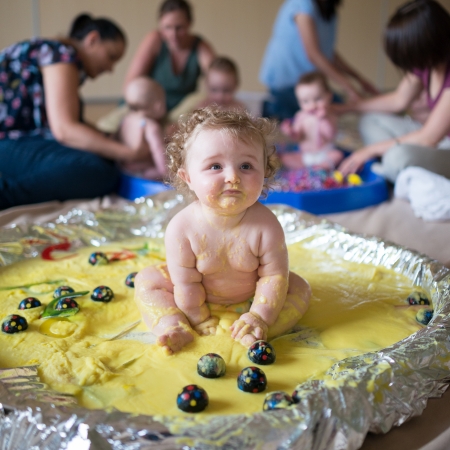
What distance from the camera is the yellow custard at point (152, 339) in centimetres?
94

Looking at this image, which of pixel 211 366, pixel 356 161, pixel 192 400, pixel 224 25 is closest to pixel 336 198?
pixel 356 161

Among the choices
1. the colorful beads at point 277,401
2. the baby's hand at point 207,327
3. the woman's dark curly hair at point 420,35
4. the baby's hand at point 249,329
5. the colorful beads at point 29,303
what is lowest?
the colorful beads at point 29,303

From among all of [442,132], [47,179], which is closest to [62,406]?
A: [47,179]

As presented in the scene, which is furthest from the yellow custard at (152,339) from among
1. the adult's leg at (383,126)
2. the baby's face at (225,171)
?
the adult's leg at (383,126)

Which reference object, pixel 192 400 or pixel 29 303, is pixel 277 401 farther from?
pixel 29 303

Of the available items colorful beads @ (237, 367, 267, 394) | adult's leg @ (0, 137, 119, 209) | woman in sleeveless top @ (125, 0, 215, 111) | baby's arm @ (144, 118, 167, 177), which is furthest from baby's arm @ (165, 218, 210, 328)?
woman in sleeveless top @ (125, 0, 215, 111)

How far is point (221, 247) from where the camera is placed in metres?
1.14

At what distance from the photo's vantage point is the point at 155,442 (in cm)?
75

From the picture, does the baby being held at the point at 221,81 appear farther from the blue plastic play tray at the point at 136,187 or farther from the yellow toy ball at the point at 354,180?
the yellow toy ball at the point at 354,180

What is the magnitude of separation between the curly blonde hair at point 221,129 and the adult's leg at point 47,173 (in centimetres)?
112

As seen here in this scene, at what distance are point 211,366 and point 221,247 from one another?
10.6 inches

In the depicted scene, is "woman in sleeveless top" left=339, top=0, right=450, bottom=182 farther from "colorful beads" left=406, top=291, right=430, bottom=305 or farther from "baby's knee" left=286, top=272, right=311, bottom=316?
"baby's knee" left=286, top=272, right=311, bottom=316

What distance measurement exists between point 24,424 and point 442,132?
6.36ft

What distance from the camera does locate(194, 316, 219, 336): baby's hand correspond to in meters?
1.13
